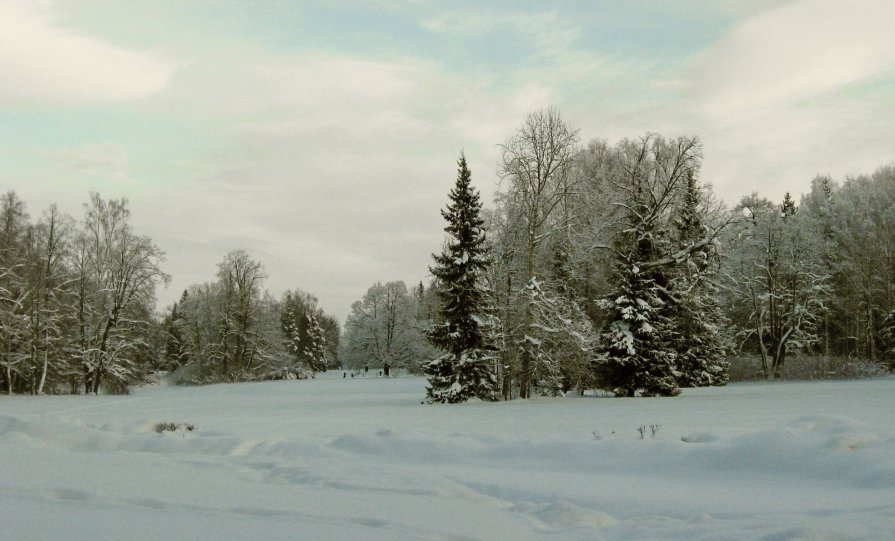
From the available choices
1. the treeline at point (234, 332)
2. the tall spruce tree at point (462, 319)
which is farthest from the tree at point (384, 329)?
the tall spruce tree at point (462, 319)

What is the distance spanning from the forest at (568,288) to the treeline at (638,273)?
121 millimetres

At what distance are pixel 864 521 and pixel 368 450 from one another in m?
6.67

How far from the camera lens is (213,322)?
202ft

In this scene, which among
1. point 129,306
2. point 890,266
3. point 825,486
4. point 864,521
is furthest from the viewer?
point 890,266

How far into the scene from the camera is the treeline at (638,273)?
26081mm

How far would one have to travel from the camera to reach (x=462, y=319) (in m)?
24.9

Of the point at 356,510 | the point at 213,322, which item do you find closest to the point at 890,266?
the point at 356,510

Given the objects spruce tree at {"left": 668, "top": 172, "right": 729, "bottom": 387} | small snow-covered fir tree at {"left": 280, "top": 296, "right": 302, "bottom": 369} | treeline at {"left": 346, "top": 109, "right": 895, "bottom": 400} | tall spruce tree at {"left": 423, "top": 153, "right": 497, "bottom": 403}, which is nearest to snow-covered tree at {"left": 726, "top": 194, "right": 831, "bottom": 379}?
treeline at {"left": 346, "top": 109, "right": 895, "bottom": 400}

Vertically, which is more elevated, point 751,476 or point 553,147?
point 553,147

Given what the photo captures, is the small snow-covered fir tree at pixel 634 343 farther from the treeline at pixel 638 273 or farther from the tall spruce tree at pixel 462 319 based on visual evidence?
the tall spruce tree at pixel 462 319

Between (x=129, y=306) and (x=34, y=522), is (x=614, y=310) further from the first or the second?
(x=129, y=306)

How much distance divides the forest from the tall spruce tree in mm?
65

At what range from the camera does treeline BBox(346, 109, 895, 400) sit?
85.6 feet

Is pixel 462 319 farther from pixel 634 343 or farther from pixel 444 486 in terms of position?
pixel 444 486
